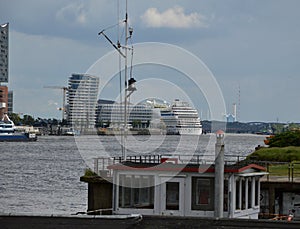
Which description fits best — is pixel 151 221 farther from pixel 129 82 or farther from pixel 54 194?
pixel 54 194

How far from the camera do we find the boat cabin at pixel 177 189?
94.4ft

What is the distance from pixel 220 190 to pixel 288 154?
3164cm

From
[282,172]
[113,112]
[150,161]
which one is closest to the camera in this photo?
[150,161]

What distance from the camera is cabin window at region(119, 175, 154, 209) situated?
29469mm

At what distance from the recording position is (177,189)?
1153 inches

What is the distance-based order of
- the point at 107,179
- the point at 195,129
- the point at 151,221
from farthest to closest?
1. the point at 195,129
2. the point at 107,179
3. the point at 151,221

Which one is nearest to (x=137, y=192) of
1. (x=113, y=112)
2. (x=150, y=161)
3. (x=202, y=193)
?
(x=202, y=193)

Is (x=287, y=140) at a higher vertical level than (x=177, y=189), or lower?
higher

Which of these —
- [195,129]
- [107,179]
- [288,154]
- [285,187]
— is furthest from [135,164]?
[195,129]

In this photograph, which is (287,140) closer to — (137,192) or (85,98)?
(85,98)

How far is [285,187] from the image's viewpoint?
4016cm

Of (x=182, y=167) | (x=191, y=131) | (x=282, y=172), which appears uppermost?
(x=191, y=131)

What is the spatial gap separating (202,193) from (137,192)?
2.59 m

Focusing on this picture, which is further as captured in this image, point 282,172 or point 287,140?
point 287,140
